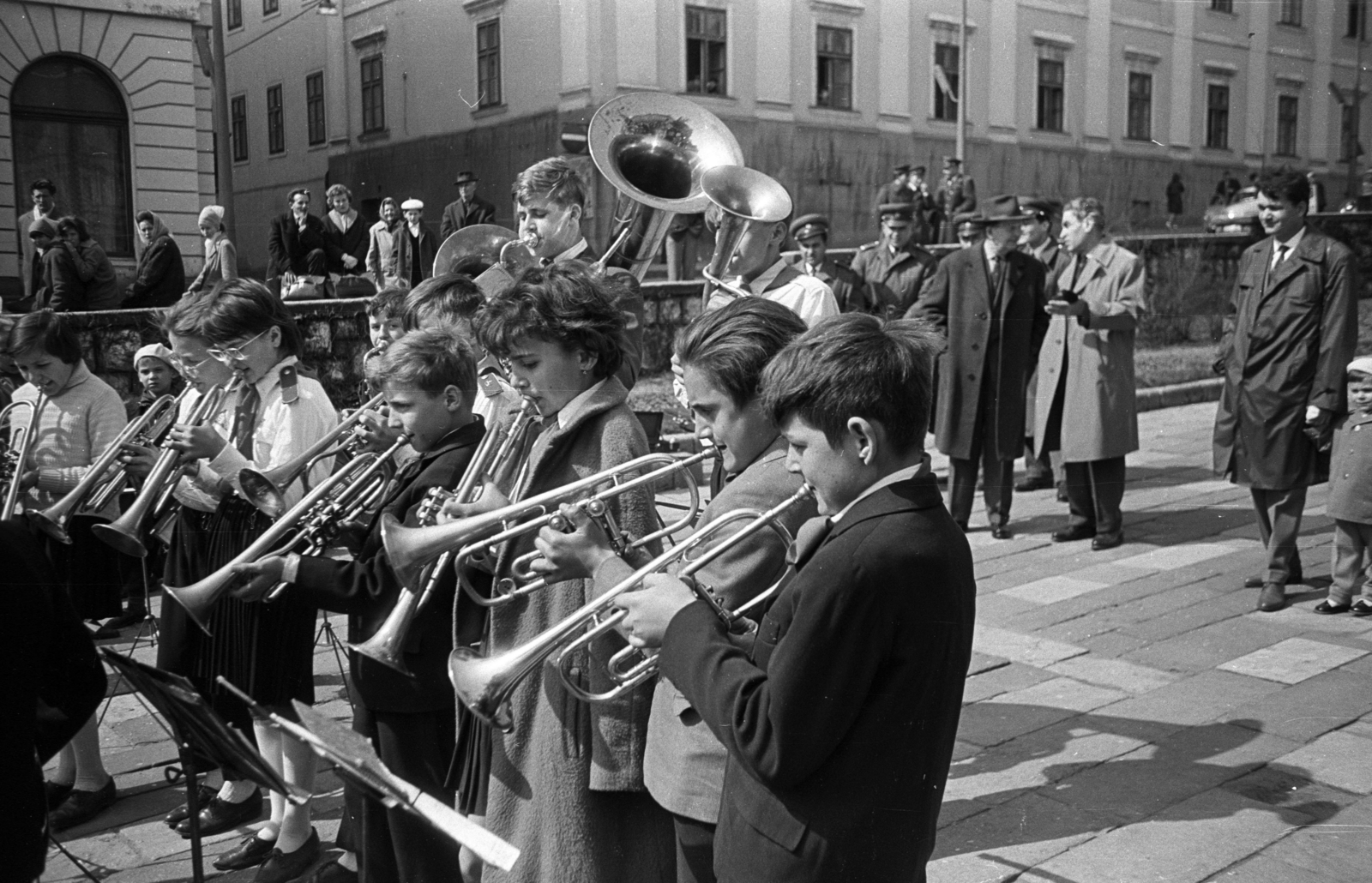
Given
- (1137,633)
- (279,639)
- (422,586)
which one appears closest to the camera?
(422,586)

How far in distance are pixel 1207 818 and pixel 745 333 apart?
229 cm

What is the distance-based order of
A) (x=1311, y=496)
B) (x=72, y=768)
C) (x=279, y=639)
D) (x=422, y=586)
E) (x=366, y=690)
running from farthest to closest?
(x=1311, y=496)
(x=72, y=768)
(x=279, y=639)
(x=366, y=690)
(x=422, y=586)

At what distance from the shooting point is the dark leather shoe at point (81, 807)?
3.79 metres

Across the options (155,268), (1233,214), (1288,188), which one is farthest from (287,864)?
(1233,214)

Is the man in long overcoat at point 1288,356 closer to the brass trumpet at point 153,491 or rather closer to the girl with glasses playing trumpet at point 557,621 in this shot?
the girl with glasses playing trumpet at point 557,621

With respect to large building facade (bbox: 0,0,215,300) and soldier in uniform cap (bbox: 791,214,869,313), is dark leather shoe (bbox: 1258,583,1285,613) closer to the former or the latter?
soldier in uniform cap (bbox: 791,214,869,313)

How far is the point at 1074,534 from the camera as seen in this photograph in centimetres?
701

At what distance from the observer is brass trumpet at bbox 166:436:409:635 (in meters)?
2.78

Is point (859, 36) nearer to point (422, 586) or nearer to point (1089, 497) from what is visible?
point (1089, 497)

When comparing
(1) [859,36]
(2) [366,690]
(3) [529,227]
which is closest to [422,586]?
(2) [366,690]

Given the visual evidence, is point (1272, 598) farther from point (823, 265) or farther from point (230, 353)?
point (230, 353)

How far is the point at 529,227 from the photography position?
4.40m

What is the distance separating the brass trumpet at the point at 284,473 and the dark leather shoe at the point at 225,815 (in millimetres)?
998

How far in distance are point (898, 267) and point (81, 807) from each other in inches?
244
